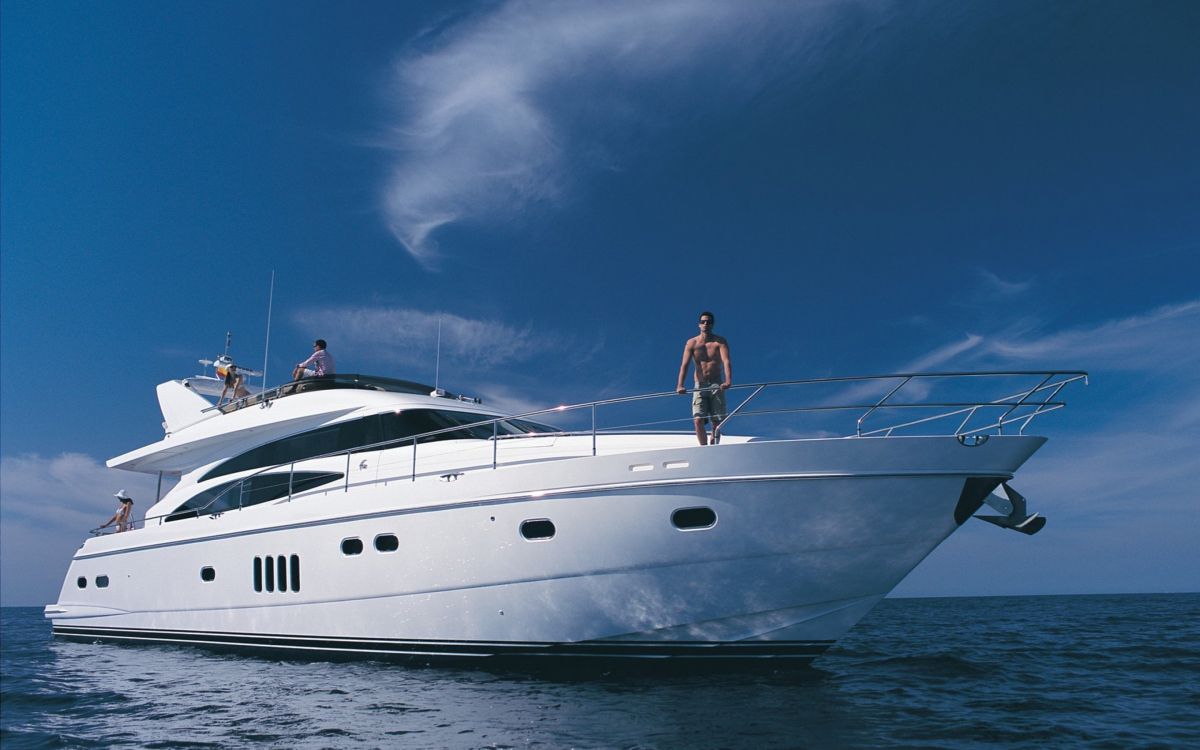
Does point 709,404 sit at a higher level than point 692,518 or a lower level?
higher

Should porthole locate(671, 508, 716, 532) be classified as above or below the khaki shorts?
below

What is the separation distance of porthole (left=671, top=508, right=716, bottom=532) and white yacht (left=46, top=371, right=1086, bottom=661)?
19mm

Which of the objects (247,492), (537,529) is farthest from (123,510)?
(537,529)

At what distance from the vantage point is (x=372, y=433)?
32.0 ft

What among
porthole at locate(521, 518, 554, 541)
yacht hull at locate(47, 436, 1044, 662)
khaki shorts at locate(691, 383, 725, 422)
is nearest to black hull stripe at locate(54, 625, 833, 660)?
yacht hull at locate(47, 436, 1044, 662)

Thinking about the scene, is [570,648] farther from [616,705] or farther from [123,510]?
[123,510]

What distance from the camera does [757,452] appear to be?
6590 millimetres

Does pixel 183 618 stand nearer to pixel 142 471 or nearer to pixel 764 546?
pixel 142 471

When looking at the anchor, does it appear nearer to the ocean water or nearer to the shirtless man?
the ocean water

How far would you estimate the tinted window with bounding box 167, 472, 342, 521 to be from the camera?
9523 mm

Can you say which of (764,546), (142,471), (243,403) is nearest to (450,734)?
(764,546)

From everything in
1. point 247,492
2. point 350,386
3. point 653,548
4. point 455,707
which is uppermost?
point 350,386

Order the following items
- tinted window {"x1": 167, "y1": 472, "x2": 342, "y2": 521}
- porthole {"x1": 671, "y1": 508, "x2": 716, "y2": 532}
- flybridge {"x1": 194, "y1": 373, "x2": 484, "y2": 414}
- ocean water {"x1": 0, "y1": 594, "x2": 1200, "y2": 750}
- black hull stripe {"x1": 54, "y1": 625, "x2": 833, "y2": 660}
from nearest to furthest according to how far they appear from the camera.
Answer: ocean water {"x1": 0, "y1": 594, "x2": 1200, "y2": 750}
porthole {"x1": 671, "y1": 508, "x2": 716, "y2": 532}
black hull stripe {"x1": 54, "y1": 625, "x2": 833, "y2": 660}
tinted window {"x1": 167, "y1": 472, "x2": 342, "y2": 521}
flybridge {"x1": 194, "y1": 373, "x2": 484, "y2": 414}

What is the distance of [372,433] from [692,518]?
5.01 m
